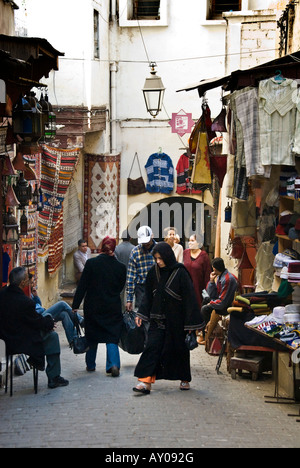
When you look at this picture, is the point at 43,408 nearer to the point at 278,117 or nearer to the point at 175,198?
the point at 278,117

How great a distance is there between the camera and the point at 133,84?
827 inches

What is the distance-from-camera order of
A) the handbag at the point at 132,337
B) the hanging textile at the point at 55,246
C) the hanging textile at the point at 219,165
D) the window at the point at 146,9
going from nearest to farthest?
A: the handbag at the point at 132,337
the hanging textile at the point at 219,165
the hanging textile at the point at 55,246
the window at the point at 146,9

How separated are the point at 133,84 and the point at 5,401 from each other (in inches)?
513

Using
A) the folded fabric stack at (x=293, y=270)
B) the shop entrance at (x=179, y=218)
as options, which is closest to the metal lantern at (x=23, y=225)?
the folded fabric stack at (x=293, y=270)

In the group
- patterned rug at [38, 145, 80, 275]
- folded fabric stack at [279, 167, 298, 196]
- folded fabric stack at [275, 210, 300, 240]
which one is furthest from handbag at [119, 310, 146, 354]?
patterned rug at [38, 145, 80, 275]

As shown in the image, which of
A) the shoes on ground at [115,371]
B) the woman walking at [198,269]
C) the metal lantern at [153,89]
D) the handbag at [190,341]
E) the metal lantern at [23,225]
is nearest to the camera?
the handbag at [190,341]

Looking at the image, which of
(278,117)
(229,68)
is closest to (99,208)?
(229,68)

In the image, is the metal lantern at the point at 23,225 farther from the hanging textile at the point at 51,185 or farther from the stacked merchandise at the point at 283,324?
the stacked merchandise at the point at 283,324

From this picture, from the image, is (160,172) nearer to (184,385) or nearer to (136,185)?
(136,185)

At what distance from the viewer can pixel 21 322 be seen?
30.5 ft

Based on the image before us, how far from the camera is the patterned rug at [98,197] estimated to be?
2019 cm

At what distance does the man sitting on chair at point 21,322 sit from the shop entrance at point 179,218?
477 inches

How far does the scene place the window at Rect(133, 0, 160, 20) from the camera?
20.9 m

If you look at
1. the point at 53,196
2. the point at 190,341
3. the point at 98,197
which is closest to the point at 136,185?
the point at 98,197
